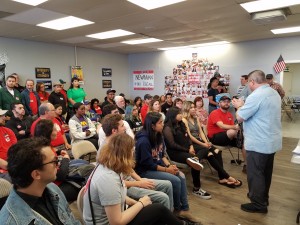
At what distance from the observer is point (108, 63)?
329 inches

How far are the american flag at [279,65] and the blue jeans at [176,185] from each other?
16.5 feet

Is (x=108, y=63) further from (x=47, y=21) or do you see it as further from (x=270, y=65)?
(x=270, y=65)

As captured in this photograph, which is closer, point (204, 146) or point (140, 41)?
point (204, 146)

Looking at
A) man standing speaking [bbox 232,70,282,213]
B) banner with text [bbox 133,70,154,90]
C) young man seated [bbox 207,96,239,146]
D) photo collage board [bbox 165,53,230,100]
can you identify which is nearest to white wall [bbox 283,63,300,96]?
photo collage board [bbox 165,53,230,100]

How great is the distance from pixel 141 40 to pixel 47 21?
103 inches

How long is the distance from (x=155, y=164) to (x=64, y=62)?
562 centimetres

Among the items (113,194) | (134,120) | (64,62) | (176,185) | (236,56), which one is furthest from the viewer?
(64,62)

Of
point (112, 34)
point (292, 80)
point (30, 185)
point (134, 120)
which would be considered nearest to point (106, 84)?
point (112, 34)

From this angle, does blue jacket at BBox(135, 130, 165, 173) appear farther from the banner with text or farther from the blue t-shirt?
the banner with text

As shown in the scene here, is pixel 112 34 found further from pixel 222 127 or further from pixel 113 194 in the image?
pixel 113 194

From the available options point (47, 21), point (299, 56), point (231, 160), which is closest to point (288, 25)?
point (299, 56)

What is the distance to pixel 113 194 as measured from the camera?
1.37 m

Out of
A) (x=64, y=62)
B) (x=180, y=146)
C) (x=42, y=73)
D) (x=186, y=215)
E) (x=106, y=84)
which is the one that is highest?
(x=64, y=62)

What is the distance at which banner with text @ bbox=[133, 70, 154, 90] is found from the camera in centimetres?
859
